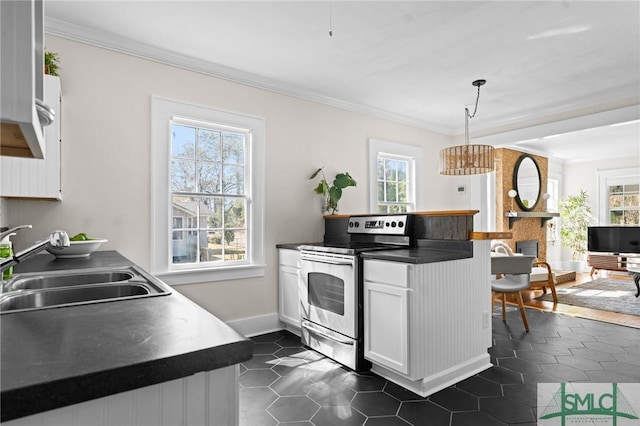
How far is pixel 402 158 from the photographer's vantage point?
513 cm

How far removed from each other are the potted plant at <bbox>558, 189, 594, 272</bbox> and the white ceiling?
4.62 m

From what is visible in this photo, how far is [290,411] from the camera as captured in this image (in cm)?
217

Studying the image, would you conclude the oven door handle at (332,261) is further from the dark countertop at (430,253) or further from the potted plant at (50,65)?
the potted plant at (50,65)

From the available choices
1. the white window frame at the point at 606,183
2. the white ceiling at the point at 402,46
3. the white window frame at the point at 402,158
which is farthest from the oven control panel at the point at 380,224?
the white window frame at the point at 606,183

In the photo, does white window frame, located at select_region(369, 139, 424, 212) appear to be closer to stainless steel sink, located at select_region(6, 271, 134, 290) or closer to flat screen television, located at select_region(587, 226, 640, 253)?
stainless steel sink, located at select_region(6, 271, 134, 290)

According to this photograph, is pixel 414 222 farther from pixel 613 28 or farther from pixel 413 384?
pixel 613 28

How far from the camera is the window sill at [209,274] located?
318 cm

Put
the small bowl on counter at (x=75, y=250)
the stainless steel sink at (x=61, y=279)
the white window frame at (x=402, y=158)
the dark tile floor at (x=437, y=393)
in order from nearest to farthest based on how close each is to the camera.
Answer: the stainless steel sink at (x=61, y=279), the dark tile floor at (x=437, y=393), the small bowl on counter at (x=75, y=250), the white window frame at (x=402, y=158)

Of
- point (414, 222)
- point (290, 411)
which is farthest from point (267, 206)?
point (290, 411)

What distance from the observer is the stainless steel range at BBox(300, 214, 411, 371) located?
2.70 m

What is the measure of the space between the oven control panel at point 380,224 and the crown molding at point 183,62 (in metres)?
1.48

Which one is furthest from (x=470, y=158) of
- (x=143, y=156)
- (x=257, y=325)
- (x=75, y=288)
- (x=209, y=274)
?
(x=75, y=288)

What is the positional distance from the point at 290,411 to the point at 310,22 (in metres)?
2.62

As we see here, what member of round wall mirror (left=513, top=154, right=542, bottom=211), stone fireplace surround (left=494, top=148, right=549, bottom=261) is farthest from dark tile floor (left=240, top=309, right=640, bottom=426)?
round wall mirror (left=513, top=154, right=542, bottom=211)
